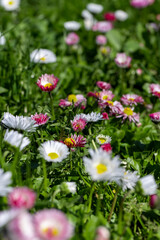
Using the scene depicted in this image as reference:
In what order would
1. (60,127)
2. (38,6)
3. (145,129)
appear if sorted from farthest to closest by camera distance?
(38,6)
(145,129)
(60,127)

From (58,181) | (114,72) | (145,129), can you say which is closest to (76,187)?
(58,181)

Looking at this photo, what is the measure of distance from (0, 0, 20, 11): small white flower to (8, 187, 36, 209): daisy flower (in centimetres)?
284

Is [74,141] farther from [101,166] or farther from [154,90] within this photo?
[154,90]

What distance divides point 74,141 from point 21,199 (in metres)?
0.57

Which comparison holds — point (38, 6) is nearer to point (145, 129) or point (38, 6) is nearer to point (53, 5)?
point (53, 5)

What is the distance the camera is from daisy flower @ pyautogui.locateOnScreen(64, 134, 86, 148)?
150cm

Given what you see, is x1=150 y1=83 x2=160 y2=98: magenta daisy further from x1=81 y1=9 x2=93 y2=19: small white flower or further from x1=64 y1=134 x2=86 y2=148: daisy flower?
x1=81 y1=9 x2=93 y2=19: small white flower

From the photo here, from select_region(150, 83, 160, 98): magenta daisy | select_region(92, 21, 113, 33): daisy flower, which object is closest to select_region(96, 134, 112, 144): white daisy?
select_region(150, 83, 160, 98): magenta daisy

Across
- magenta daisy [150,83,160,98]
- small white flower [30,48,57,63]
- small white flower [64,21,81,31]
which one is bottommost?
magenta daisy [150,83,160,98]

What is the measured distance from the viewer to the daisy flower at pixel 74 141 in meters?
1.50

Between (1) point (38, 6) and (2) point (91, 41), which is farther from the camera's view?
(1) point (38, 6)

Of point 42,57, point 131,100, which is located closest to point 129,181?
point 131,100

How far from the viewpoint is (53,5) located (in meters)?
4.03

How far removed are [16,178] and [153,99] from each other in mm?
1182
